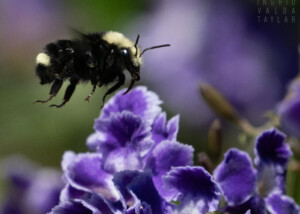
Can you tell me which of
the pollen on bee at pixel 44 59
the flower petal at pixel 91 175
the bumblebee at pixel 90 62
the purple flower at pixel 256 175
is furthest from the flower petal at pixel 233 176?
the pollen on bee at pixel 44 59

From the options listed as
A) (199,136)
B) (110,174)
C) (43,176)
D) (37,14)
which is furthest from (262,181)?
(37,14)

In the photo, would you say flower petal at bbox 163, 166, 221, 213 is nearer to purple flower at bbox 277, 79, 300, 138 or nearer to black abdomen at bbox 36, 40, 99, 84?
black abdomen at bbox 36, 40, 99, 84

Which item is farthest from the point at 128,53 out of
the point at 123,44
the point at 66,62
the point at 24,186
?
the point at 24,186

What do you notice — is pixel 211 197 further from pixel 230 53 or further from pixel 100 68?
pixel 230 53

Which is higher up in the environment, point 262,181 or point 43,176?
point 262,181

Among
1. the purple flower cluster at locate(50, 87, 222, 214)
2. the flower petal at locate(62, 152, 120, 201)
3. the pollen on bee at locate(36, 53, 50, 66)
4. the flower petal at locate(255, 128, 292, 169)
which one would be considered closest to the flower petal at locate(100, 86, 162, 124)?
the purple flower cluster at locate(50, 87, 222, 214)

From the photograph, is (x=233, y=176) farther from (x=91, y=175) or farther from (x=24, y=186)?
(x=24, y=186)

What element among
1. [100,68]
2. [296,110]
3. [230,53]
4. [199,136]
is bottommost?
[199,136]
